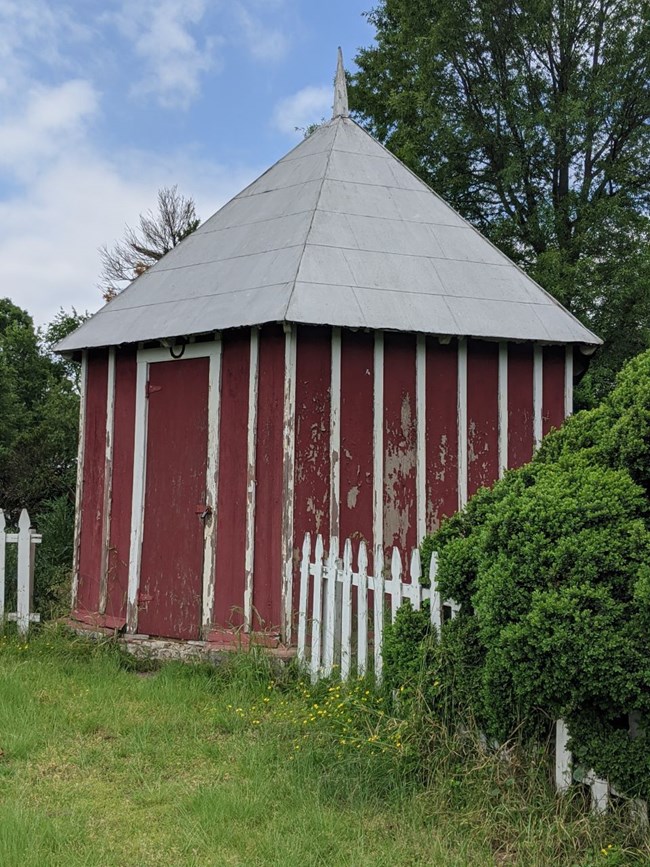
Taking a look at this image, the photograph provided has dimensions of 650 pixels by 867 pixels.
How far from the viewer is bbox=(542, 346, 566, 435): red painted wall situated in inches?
301

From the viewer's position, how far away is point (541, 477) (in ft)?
13.7

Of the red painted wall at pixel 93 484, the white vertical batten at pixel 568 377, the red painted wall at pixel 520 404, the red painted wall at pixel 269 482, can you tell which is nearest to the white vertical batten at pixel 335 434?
the red painted wall at pixel 269 482

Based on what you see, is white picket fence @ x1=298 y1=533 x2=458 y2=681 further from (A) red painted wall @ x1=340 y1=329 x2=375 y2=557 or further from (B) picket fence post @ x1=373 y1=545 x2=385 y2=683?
(A) red painted wall @ x1=340 y1=329 x2=375 y2=557

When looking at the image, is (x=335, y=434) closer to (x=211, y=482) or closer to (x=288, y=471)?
(x=288, y=471)

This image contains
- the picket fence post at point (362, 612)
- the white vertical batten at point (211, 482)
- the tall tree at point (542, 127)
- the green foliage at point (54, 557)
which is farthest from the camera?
the tall tree at point (542, 127)

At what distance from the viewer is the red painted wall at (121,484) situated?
7.70m

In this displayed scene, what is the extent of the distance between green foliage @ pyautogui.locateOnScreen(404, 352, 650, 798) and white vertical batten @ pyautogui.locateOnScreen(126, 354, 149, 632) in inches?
156

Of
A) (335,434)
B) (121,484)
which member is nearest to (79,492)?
(121,484)

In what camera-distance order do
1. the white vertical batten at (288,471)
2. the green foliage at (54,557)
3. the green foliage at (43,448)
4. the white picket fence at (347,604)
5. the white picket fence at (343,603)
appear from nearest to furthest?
the white picket fence at (347,604), the white picket fence at (343,603), the white vertical batten at (288,471), the green foliage at (54,557), the green foliage at (43,448)

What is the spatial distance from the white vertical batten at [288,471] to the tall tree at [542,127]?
9705mm

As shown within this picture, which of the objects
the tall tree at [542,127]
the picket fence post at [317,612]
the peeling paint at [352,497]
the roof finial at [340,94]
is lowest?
the picket fence post at [317,612]

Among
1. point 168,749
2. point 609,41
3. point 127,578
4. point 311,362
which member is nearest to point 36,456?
point 127,578

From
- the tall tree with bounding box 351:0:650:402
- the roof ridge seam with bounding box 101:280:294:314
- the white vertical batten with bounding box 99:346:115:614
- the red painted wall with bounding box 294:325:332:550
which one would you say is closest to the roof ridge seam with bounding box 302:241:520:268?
the roof ridge seam with bounding box 101:280:294:314

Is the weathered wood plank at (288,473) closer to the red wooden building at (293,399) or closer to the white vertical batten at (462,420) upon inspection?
the red wooden building at (293,399)
